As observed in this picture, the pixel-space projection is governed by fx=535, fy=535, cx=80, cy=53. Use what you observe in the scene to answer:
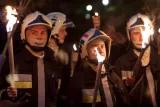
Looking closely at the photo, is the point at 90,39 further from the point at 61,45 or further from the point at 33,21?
the point at 33,21

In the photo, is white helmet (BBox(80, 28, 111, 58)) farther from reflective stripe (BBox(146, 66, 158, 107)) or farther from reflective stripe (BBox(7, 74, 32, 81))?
reflective stripe (BBox(7, 74, 32, 81))

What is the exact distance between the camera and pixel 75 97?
471 centimetres

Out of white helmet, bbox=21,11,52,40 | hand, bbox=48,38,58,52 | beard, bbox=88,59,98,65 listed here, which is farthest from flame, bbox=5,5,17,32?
beard, bbox=88,59,98,65

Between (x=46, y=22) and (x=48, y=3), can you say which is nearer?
(x=46, y=22)

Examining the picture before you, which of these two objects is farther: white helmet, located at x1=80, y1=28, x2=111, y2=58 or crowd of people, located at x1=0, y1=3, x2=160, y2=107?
white helmet, located at x1=80, y1=28, x2=111, y2=58

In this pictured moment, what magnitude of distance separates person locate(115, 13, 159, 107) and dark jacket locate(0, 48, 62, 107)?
2.37 ft

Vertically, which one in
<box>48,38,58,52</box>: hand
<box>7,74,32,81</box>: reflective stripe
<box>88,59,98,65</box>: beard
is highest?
<box>48,38,58,52</box>: hand

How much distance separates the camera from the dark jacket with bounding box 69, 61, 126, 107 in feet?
15.5

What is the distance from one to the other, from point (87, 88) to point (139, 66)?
550 millimetres

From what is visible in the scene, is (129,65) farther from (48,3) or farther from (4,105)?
(4,105)

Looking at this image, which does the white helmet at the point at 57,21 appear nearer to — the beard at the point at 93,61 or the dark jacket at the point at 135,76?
the beard at the point at 93,61

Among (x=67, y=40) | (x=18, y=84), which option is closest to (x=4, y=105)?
(x=18, y=84)

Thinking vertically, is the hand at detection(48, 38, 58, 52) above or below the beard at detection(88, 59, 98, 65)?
above

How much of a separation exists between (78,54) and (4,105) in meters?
1.13
